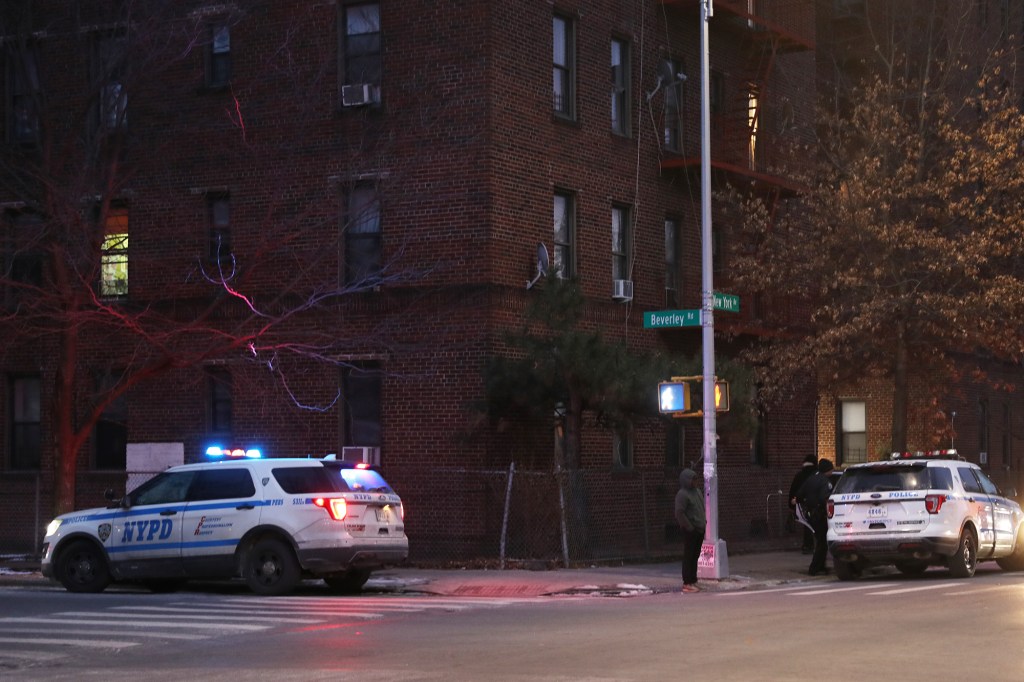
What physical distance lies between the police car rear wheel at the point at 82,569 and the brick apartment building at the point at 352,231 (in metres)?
3.64

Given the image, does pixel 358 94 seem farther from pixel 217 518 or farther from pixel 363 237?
pixel 217 518

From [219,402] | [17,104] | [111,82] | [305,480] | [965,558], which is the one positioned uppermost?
[17,104]

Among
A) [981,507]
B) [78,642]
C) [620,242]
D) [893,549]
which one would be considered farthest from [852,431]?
[78,642]

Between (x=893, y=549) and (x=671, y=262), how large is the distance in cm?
1084

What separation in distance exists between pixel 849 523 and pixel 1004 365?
22.8 metres

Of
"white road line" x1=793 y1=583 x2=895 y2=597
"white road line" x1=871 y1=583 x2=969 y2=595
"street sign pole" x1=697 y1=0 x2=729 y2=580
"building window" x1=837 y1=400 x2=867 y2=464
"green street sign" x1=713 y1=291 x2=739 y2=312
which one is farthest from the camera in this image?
"building window" x1=837 y1=400 x2=867 y2=464

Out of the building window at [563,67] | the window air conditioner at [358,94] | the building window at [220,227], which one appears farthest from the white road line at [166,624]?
the building window at [563,67]

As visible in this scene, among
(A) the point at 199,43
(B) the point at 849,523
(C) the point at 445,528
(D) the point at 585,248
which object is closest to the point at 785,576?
(B) the point at 849,523

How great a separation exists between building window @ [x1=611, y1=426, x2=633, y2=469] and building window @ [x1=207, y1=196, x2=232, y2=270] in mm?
7946

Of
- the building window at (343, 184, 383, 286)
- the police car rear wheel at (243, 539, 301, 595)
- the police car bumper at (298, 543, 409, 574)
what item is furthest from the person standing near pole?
the building window at (343, 184, 383, 286)

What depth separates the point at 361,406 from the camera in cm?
2794

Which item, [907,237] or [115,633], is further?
[907,237]

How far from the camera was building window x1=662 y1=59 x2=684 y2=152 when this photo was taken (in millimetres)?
31906

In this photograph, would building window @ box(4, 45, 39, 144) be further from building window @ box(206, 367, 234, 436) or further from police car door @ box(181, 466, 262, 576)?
police car door @ box(181, 466, 262, 576)
